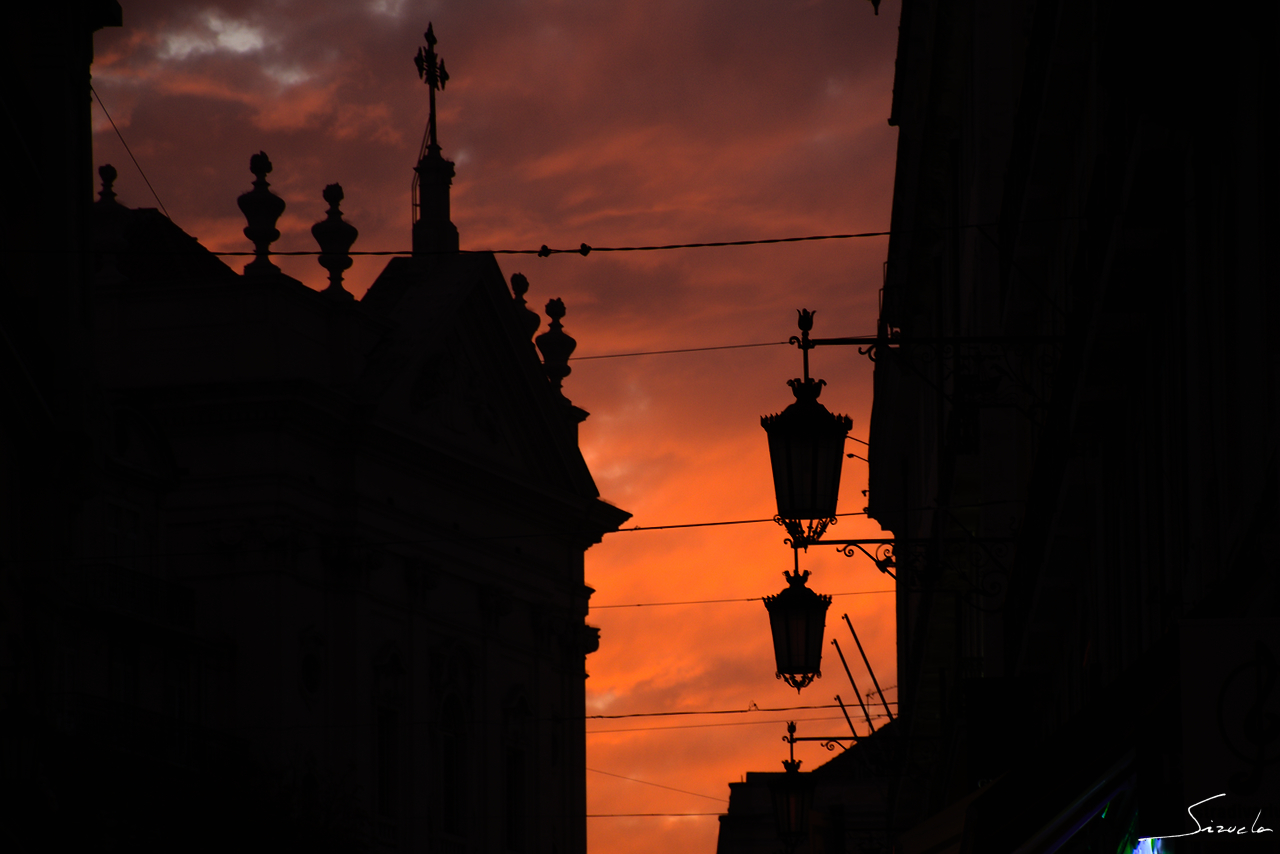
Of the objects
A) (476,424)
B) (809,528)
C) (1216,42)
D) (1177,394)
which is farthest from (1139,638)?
(476,424)

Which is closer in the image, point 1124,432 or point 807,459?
point 1124,432

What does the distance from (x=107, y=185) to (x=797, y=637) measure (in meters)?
32.4

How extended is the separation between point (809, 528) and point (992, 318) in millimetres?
5892

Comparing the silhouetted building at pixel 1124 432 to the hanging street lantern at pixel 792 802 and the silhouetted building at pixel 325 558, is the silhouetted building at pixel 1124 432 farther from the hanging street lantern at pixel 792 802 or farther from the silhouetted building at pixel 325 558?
the silhouetted building at pixel 325 558

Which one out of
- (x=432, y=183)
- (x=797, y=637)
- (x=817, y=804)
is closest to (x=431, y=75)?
(x=432, y=183)

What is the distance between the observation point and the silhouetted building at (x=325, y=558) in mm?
41219

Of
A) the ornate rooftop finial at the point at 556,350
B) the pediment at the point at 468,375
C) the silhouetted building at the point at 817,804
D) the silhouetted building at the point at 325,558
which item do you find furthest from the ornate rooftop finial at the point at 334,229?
the silhouetted building at the point at 817,804

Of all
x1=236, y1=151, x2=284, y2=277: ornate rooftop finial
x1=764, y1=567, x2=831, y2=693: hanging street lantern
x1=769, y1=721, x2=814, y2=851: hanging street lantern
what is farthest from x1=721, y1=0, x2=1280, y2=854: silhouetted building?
x1=236, y1=151, x2=284, y2=277: ornate rooftop finial

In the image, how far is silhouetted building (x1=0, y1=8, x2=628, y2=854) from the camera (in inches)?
1623

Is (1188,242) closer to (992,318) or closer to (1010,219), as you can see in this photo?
(1010,219)

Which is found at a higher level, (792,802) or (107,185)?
(107,185)

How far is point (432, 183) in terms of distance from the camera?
58.9 meters

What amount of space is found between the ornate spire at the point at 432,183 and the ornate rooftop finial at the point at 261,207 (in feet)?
29.6

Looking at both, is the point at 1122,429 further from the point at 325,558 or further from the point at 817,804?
the point at 817,804
